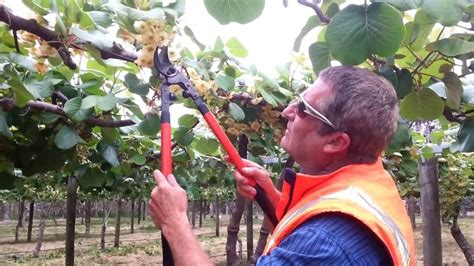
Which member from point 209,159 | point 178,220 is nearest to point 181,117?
point 178,220

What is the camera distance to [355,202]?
0.86 m

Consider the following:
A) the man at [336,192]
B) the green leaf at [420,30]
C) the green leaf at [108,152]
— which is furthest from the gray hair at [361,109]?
the green leaf at [108,152]

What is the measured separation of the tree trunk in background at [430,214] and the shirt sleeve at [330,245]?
9.73ft

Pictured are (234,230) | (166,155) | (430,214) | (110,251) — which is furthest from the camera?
(110,251)

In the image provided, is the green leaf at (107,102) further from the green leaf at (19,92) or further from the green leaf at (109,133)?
the green leaf at (109,133)

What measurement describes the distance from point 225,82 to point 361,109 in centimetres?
65

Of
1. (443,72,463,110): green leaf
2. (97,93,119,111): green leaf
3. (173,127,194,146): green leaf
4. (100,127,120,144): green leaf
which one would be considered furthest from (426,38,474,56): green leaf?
(100,127,120,144): green leaf

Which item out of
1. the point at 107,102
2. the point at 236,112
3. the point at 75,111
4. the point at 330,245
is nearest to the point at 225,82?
the point at 236,112

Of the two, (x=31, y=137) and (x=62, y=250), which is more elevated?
(x=31, y=137)

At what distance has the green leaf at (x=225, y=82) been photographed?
1521 millimetres

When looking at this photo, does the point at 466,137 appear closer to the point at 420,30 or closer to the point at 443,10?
the point at 420,30

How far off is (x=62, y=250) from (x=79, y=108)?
1235 centimetres

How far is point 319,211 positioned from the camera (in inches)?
33.3

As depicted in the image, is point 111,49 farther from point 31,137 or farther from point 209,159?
point 209,159
